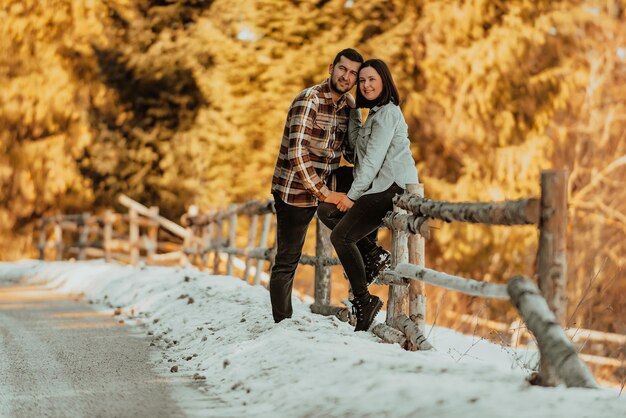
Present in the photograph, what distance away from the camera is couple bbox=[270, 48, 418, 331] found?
6805 millimetres

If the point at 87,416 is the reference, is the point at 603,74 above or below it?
above

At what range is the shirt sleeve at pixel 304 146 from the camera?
23.0 feet

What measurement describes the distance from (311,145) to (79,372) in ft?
7.10

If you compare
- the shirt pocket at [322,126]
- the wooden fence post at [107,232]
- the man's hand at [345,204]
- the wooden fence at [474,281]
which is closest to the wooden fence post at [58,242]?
the wooden fence post at [107,232]

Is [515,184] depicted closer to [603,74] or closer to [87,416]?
[603,74]

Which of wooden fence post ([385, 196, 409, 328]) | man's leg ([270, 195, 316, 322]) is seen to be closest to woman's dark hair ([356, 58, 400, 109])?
wooden fence post ([385, 196, 409, 328])

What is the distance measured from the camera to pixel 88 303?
44.6 feet

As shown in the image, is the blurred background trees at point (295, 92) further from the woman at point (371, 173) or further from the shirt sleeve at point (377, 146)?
the shirt sleeve at point (377, 146)

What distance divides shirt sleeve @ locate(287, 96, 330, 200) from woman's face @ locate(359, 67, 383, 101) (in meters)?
0.42

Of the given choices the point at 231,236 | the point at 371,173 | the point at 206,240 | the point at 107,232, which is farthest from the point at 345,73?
the point at 107,232

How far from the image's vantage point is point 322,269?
8.92 meters

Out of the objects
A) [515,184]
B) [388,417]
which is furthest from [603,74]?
[388,417]

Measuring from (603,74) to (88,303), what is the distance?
13.2 meters

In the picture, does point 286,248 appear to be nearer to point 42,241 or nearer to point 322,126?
point 322,126
